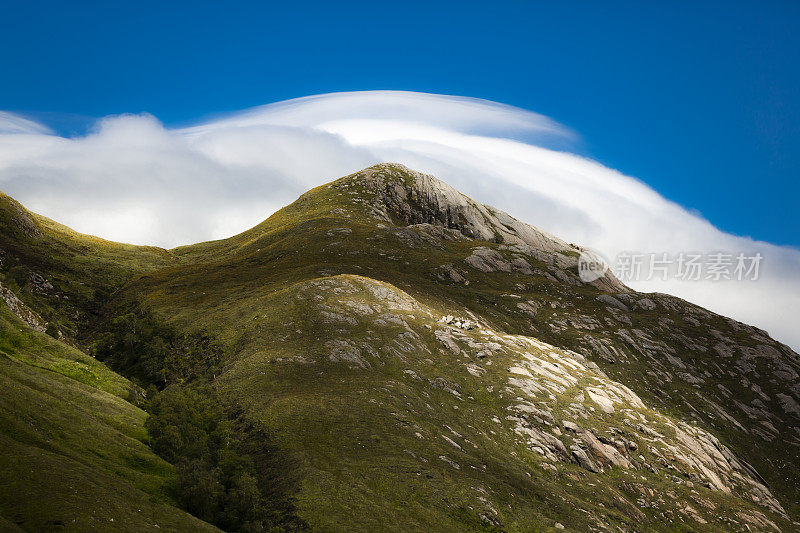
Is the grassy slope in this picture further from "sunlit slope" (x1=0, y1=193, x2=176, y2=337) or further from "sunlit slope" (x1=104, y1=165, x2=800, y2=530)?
"sunlit slope" (x1=0, y1=193, x2=176, y2=337)

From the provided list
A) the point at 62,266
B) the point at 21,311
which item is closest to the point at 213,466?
the point at 21,311

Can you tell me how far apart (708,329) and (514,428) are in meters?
129

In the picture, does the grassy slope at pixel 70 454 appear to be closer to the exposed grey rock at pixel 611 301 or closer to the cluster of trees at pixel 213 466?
the cluster of trees at pixel 213 466

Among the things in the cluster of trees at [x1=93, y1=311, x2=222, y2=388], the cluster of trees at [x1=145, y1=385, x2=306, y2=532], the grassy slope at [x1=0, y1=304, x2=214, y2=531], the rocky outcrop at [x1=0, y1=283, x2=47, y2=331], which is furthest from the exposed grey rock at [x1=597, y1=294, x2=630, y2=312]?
the rocky outcrop at [x1=0, y1=283, x2=47, y2=331]

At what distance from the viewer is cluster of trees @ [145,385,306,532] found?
149 ft

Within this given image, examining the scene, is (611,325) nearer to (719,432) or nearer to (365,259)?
(719,432)

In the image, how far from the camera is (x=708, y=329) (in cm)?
15888

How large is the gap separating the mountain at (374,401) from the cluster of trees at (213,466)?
0.89 ft

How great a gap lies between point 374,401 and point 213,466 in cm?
2342

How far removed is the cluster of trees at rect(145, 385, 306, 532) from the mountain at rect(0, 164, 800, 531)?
0.27 meters

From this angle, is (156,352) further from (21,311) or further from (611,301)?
(611,301)

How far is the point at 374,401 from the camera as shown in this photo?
66.1m

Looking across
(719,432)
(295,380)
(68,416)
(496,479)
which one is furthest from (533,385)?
(68,416)

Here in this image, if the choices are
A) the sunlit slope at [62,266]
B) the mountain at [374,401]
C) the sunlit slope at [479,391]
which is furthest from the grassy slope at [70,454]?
the sunlit slope at [62,266]
